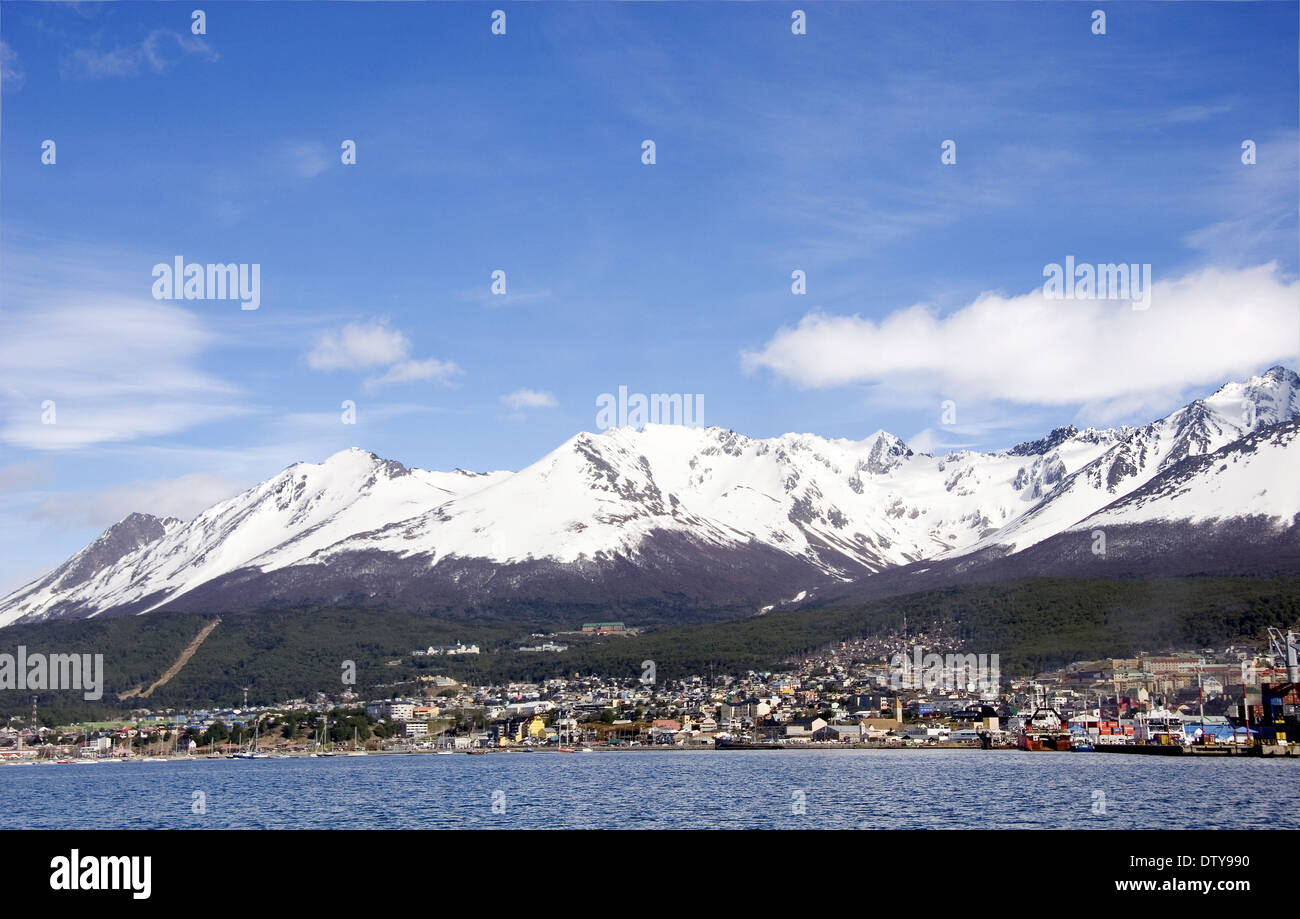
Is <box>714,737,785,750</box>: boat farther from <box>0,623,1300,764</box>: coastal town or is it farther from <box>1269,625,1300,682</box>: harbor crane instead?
<box>1269,625,1300,682</box>: harbor crane

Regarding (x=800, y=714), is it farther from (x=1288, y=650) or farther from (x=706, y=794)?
(x=706, y=794)

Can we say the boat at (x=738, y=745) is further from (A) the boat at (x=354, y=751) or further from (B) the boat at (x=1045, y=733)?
(A) the boat at (x=354, y=751)

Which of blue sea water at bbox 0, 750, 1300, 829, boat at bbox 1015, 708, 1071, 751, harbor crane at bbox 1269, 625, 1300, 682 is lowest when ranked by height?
boat at bbox 1015, 708, 1071, 751

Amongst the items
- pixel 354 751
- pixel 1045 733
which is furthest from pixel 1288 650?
pixel 354 751

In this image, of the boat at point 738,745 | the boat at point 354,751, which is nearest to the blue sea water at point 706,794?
the boat at point 738,745

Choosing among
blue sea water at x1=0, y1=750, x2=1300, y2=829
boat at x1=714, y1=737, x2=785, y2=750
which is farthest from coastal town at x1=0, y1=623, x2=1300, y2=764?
blue sea water at x1=0, y1=750, x2=1300, y2=829

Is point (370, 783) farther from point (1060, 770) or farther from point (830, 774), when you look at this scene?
point (1060, 770)

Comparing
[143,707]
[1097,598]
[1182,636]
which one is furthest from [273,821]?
[143,707]

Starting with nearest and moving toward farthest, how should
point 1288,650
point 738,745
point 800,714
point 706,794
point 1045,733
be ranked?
point 706,794, point 1288,650, point 1045,733, point 738,745, point 800,714
